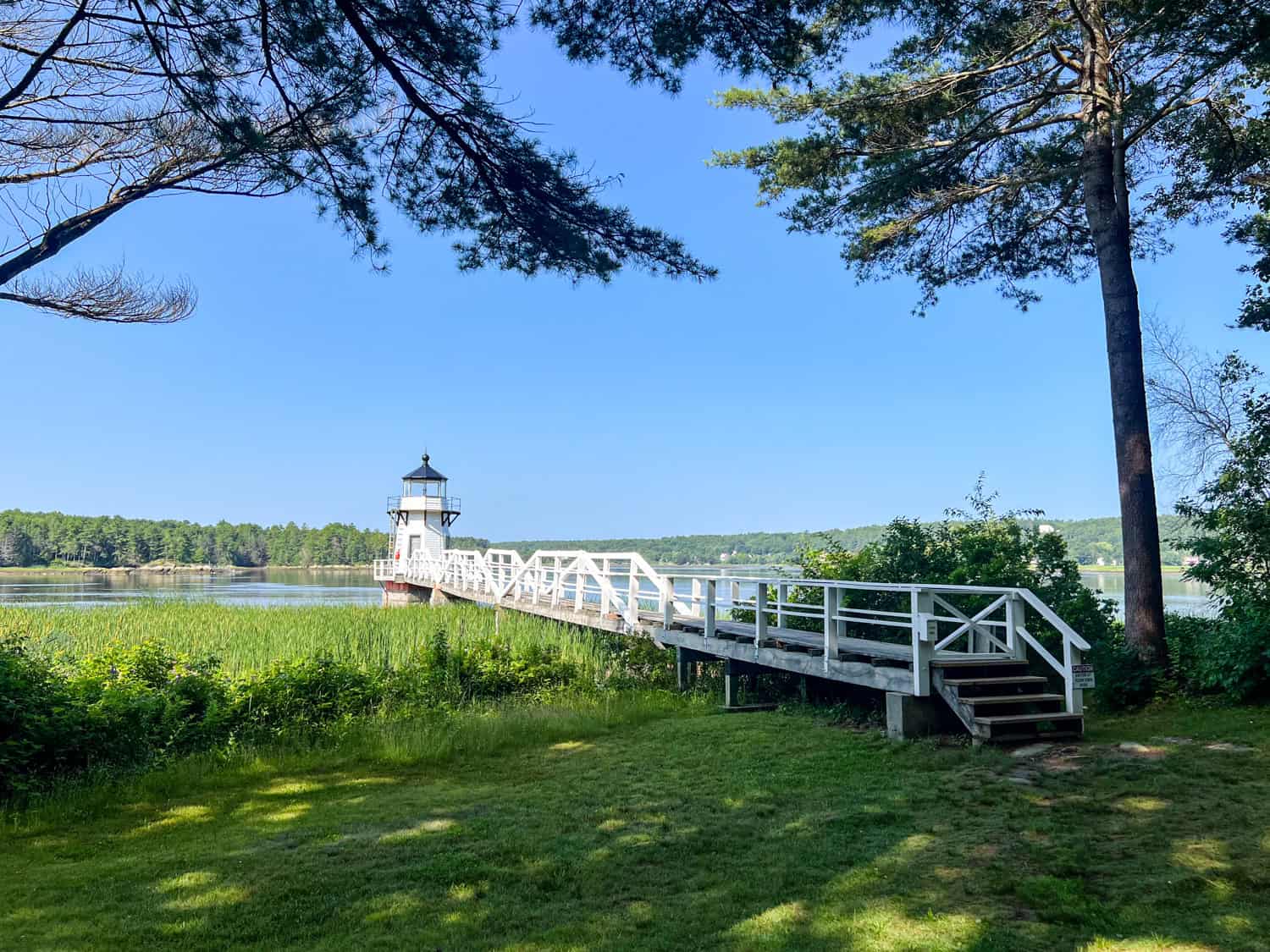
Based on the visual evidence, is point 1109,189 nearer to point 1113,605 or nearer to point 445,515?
point 1113,605

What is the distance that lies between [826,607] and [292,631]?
1227 cm

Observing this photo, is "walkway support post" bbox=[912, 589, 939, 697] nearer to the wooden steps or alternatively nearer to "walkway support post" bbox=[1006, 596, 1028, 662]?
the wooden steps

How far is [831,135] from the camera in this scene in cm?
1153

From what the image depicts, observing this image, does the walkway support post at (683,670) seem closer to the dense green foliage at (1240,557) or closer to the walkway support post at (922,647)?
the walkway support post at (922,647)

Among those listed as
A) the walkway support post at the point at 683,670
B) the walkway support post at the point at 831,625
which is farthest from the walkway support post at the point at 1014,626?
the walkway support post at the point at 683,670

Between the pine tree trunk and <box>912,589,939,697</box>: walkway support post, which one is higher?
the pine tree trunk

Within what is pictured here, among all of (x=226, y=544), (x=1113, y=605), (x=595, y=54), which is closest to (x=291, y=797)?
(x=595, y=54)

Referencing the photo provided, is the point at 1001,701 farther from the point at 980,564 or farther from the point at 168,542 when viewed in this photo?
the point at 168,542

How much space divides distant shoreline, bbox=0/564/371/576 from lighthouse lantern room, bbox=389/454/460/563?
75455 millimetres

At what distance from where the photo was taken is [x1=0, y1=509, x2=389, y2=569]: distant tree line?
10694 centimetres

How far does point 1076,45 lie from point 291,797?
40.1ft

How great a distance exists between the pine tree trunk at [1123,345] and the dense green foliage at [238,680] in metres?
6.61

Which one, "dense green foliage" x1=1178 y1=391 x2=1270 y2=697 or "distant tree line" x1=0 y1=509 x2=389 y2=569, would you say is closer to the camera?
"dense green foliage" x1=1178 y1=391 x2=1270 y2=697

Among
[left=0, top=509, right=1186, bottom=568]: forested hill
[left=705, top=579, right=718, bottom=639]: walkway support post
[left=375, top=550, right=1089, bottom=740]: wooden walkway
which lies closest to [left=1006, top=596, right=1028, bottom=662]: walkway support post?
[left=375, top=550, right=1089, bottom=740]: wooden walkway
